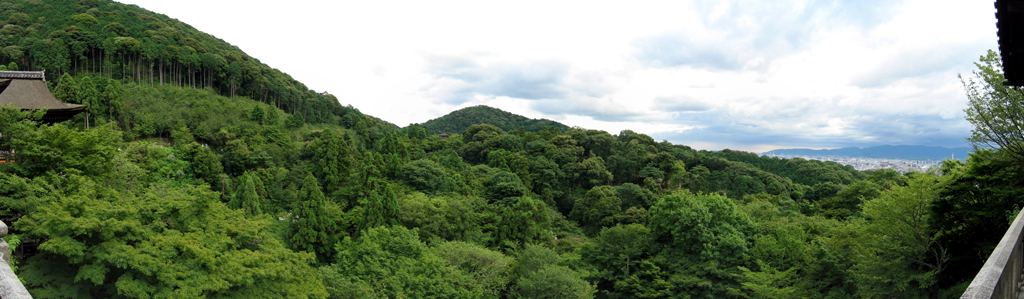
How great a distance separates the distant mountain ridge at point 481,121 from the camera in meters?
110

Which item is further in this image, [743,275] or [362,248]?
[743,275]

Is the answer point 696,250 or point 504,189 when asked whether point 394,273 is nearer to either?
point 696,250

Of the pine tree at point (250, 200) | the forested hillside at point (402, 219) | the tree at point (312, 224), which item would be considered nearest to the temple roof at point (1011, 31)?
the forested hillside at point (402, 219)

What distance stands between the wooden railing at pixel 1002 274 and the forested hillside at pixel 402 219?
743cm

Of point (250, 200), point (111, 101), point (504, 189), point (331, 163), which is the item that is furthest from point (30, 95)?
point (504, 189)

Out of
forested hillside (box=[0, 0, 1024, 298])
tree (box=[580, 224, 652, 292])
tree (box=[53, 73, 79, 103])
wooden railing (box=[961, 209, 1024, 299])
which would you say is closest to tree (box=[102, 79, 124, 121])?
forested hillside (box=[0, 0, 1024, 298])

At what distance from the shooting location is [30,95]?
14.3m

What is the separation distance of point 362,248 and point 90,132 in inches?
366

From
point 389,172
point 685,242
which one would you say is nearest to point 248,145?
point 389,172

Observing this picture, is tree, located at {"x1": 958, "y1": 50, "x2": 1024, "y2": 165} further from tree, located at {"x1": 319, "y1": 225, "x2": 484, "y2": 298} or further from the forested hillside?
tree, located at {"x1": 319, "y1": 225, "x2": 484, "y2": 298}

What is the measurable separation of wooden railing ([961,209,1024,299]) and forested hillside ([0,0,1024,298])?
743 cm

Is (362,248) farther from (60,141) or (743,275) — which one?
(743,275)

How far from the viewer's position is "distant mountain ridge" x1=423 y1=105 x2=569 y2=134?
110438 mm

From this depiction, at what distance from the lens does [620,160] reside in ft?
154
